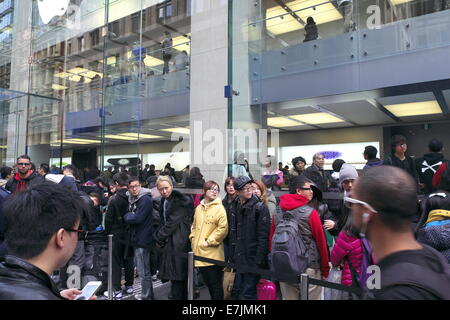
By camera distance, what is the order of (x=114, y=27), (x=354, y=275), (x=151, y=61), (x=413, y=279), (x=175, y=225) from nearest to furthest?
1. (x=413, y=279)
2. (x=354, y=275)
3. (x=175, y=225)
4. (x=151, y=61)
5. (x=114, y=27)

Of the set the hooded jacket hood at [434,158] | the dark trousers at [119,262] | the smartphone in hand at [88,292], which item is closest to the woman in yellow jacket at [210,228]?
the dark trousers at [119,262]

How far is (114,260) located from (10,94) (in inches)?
349

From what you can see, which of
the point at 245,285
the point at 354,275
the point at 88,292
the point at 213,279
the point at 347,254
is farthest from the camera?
the point at 213,279

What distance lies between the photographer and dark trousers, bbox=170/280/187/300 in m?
3.75

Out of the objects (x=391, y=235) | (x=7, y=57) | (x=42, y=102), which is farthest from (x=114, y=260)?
(x=7, y=57)

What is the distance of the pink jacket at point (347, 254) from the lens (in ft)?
8.58

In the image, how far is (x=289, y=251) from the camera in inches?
119

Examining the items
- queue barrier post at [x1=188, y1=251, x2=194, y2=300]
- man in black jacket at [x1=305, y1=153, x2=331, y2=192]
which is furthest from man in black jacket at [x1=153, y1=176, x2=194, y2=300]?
man in black jacket at [x1=305, y1=153, x2=331, y2=192]

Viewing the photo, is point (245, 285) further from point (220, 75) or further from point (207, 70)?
point (207, 70)

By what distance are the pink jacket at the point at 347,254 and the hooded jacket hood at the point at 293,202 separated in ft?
1.83

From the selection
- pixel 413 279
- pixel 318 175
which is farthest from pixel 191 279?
pixel 413 279

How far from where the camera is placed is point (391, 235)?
1.22 metres

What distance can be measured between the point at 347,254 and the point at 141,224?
303 cm
